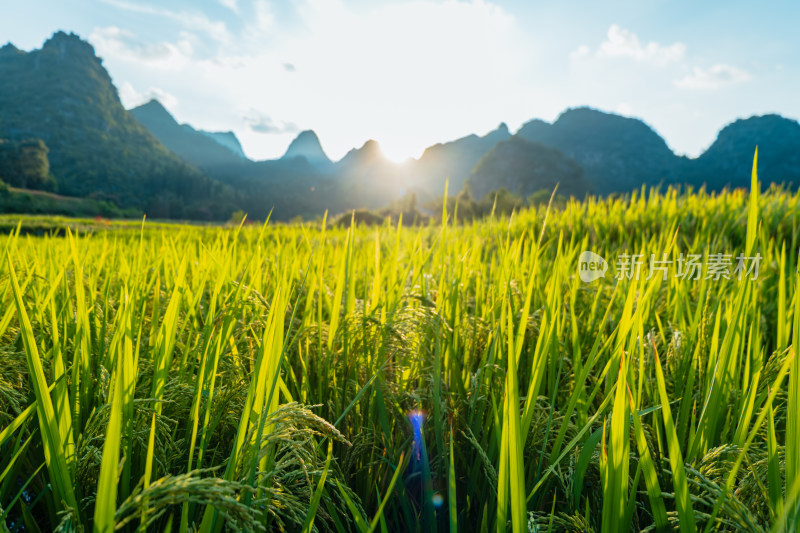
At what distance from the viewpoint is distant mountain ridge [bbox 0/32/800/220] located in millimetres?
61781

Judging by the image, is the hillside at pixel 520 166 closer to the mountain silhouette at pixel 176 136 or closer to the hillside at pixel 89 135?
the hillside at pixel 89 135

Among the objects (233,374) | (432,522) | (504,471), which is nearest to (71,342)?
(233,374)

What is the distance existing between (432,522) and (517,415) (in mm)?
304

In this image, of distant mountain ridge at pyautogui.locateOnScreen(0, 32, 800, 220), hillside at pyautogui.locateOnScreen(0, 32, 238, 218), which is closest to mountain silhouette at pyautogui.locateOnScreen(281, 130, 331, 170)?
distant mountain ridge at pyautogui.locateOnScreen(0, 32, 800, 220)

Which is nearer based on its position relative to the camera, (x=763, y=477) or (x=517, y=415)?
(x=517, y=415)

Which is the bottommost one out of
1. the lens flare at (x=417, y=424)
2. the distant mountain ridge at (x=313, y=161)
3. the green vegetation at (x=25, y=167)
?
the lens flare at (x=417, y=424)

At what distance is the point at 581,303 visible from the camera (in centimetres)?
155

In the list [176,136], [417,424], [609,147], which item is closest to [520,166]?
[609,147]

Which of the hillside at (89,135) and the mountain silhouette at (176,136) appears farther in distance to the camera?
the mountain silhouette at (176,136)

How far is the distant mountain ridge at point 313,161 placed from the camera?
61.8 meters

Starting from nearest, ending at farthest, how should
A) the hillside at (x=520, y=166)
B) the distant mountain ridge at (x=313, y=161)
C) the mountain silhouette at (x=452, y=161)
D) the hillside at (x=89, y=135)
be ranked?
1. the hillside at (x=89, y=135)
2. the distant mountain ridge at (x=313, y=161)
3. the hillside at (x=520, y=166)
4. the mountain silhouette at (x=452, y=161)

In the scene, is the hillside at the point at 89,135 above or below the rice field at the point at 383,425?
above

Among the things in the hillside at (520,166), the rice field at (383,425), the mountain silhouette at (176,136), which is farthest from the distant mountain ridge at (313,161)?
the rice field at (383,425)

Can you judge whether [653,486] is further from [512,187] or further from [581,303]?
[512,187]
